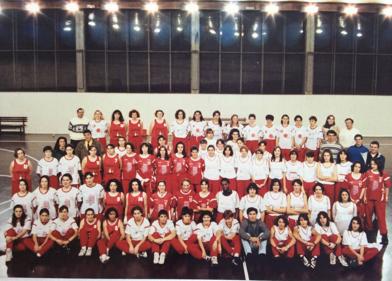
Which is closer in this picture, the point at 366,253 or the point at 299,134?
the point at 366,253

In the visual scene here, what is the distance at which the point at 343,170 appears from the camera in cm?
775

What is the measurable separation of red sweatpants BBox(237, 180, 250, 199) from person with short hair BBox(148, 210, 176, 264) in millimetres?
1738

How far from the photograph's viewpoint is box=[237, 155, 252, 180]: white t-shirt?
26.0ft

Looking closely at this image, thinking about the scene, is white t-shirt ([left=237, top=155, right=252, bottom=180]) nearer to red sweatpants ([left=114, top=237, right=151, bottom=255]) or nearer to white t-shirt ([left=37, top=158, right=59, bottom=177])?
red sweatpants ([left=114, top=237, right=151, bottom=255])

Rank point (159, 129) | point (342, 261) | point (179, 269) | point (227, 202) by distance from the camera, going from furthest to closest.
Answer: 1. point (159, 129)
2. point (227, 202)
3. point (342, 261)
4. point (179, 269)

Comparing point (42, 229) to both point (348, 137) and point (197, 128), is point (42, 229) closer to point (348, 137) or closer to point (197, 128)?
point (197, 128)

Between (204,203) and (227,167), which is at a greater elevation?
(227,167)

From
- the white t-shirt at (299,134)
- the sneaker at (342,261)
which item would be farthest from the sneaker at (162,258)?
the white t-shirt at (299,134)

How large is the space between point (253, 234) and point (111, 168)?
2.88 metres

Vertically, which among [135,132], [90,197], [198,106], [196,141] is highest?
[198,106]

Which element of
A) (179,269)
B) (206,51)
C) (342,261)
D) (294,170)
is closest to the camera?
(179,269)

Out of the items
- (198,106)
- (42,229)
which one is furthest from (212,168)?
(198,106)

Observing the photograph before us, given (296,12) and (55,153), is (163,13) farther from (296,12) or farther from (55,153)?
(55,153)

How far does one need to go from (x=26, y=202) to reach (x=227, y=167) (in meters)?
3.42
